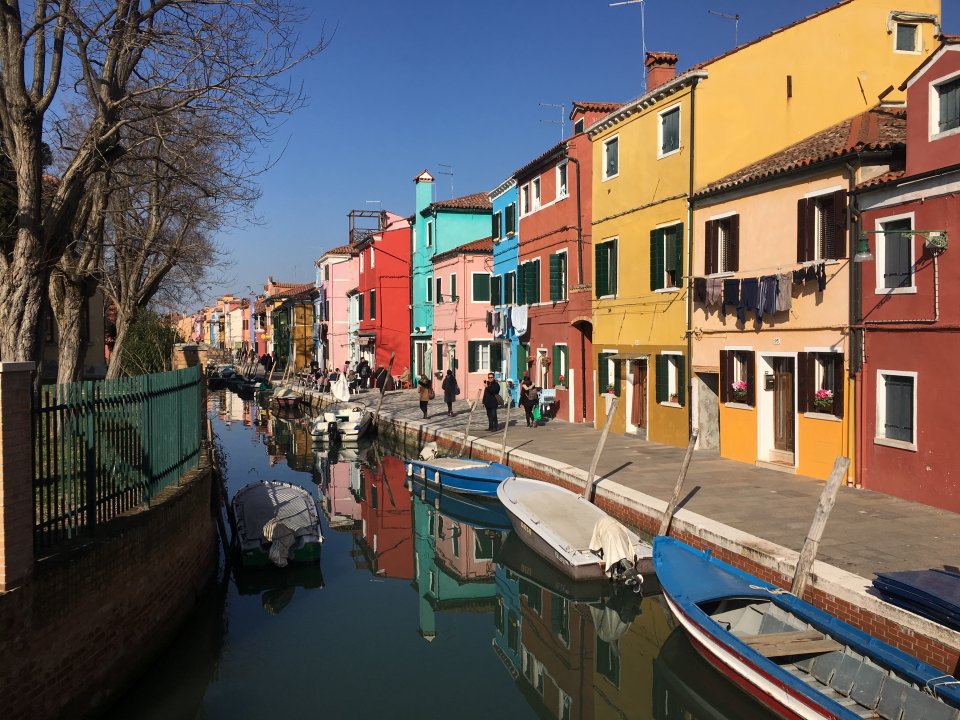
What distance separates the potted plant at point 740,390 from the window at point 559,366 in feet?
31.0

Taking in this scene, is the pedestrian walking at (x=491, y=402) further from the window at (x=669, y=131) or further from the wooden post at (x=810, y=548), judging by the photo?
the wooden post at (x=810, y=548)

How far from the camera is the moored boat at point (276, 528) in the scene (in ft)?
43.0

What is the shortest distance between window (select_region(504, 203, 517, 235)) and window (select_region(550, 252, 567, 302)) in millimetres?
4528

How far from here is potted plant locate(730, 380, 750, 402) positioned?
16708 millimetres

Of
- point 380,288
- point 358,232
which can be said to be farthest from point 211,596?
point 358,232

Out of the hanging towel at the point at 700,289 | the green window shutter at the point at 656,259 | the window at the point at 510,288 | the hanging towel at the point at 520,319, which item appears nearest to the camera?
the hanging towel at the point at 700,289

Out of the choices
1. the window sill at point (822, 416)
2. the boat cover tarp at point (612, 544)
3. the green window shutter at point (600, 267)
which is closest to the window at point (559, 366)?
the green window shutter at point (600, 267)

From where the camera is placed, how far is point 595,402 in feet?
78.9

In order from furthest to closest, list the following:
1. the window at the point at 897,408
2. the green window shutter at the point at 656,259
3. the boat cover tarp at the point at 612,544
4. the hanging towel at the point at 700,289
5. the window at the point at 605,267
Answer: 1. the window at the point at 605,267
2. the green window shutter at the point at 656,259
3. the hanging towel at the point at 700,289
4. the window at the point at 897,408
5. the boat cover tarp at the point at 612,544

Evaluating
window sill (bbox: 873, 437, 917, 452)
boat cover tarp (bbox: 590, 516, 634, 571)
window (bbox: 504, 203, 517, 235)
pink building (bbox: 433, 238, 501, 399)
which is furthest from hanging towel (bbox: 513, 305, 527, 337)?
boat cover tarp (bbox: 590, 516, 634, 571)

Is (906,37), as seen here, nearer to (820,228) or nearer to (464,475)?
(820,228)

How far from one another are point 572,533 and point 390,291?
34.0 m

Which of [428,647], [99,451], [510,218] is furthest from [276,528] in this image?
[510,218]

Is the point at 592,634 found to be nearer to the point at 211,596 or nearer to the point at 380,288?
the point at 211,596
